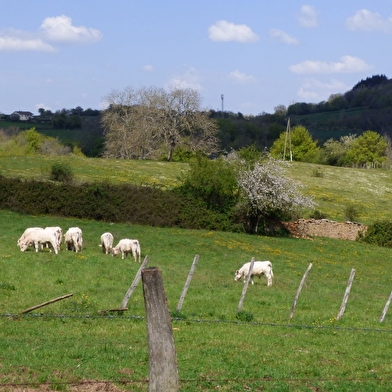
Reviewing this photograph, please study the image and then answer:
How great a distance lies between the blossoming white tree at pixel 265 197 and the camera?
52.6 m

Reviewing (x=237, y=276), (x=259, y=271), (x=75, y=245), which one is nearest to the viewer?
(x=237, y=276)

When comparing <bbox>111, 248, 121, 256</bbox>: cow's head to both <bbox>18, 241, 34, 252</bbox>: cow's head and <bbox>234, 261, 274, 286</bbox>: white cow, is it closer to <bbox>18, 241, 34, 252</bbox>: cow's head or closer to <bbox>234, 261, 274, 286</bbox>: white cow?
<bbox>18, 241, 34, 252</bbox>: cow's head

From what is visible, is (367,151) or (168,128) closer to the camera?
(168,128)

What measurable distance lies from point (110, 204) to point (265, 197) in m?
11.7

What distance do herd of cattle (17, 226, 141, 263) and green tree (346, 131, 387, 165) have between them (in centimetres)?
9808

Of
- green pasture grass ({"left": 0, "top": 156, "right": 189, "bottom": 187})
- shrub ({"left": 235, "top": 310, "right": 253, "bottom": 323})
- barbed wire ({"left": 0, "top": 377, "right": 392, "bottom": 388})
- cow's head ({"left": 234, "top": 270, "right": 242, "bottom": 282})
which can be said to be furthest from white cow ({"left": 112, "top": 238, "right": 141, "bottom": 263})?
green pasture grass ({"left": 0, "top": 156, "right": 189, "bottom": 187})

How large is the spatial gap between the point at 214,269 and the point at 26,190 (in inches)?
775

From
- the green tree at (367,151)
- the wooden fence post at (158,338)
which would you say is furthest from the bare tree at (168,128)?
the wooden fence post at (158,338)

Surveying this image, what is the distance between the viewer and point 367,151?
130000mm

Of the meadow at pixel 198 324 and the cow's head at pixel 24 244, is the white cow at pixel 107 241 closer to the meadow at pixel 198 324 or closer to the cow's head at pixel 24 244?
the meadow at pixel 198 324

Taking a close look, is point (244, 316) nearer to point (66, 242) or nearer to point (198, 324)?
point (198, 324)

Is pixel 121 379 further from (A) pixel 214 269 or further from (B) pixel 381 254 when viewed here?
(B) pixel 381 254

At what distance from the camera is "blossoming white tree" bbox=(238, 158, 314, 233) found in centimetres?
5256

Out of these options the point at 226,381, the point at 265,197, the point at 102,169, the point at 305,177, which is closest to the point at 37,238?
the point at 226,381
